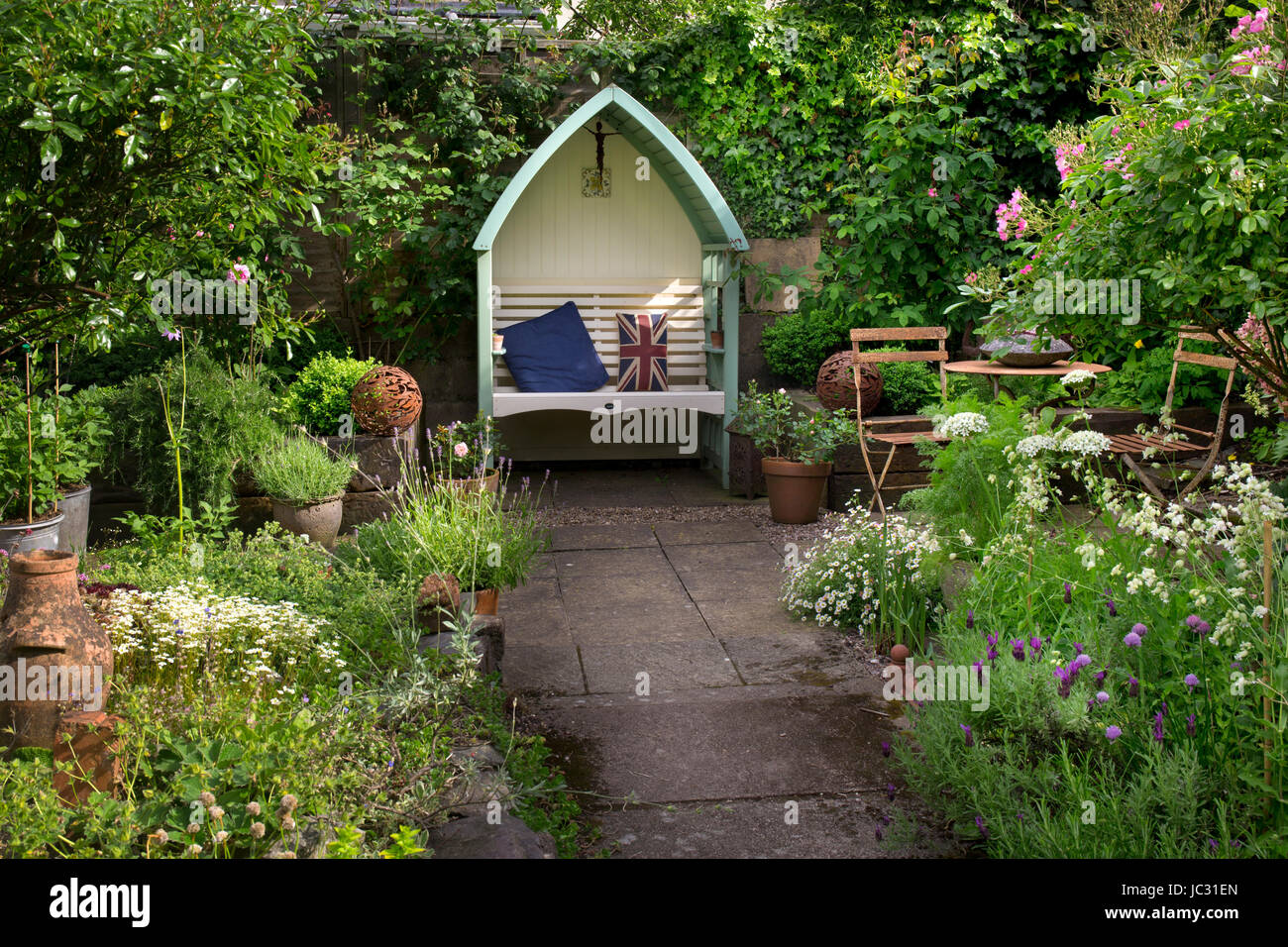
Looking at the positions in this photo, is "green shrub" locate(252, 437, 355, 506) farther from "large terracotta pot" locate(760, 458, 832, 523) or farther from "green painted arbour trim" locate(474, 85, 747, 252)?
"large terracotta pot" locate(760, 458, 832, 523)

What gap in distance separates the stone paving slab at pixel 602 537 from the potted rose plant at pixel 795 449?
0.78 meters

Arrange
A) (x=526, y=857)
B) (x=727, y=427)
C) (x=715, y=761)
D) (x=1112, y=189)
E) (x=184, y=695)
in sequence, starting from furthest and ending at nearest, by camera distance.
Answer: (x=727, y=427) → (x=715, y=761) → (x=184, y=695) → (x=1112, y=189) → (x=526, y=857)

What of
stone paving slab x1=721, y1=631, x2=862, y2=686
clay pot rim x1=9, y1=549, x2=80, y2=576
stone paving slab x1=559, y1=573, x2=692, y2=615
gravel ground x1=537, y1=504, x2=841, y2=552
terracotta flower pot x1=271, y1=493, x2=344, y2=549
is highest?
clay pot rim x1=9, y1=549, x2=80, y2=576

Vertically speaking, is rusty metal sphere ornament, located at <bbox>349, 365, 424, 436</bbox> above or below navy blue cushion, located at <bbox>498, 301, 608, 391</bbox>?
below

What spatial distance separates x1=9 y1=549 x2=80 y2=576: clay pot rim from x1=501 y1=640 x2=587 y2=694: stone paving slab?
1.73 metres

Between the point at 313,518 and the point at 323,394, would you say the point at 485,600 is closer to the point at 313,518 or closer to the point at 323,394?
the point at 313,518

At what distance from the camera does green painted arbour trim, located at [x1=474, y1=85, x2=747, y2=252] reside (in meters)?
7.04

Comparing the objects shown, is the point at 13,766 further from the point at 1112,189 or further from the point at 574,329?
the point at 574,329

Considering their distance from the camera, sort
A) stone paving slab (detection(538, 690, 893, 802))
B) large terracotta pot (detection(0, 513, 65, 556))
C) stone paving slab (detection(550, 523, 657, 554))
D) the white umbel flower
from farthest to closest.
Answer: stone paving slab (detection(550, 523, 657, 554)), large terracotta pot (detection(0, 513, 65, 556)), the white umbel flower, stone paving slab (detection(538, 690, 893, 802))

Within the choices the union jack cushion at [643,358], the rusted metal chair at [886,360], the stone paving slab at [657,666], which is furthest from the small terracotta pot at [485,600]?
the union jack cushion at [643,358]

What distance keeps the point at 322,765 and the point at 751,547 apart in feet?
12.4

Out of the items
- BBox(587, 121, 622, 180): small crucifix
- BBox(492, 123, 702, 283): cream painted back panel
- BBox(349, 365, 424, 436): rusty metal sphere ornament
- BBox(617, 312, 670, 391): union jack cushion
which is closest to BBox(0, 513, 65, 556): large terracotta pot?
BBox(349, 365, 424, 436): rusty metal sphere ornament

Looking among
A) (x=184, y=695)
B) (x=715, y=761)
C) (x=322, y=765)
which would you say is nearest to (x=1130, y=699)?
(x=715, y=761)

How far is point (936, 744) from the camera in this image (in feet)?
9.48
